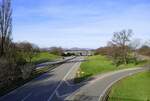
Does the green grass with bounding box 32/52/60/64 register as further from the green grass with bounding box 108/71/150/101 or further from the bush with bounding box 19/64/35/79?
the green grass with bounding box 108/71/150/101

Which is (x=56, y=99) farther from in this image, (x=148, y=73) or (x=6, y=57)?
(x=148, y=73)

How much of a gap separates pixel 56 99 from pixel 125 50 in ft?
195

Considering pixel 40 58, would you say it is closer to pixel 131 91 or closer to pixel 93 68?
pixel 93 68

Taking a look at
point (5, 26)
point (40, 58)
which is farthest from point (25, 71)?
point (40, 58)

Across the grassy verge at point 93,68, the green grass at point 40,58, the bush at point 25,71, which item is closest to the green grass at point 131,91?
the grassy verge at point 93,68

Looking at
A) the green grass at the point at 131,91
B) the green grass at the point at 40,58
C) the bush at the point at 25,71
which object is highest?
the green grass at the point at 40,58

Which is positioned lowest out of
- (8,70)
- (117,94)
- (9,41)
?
(117,94)

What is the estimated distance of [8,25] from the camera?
40.2m

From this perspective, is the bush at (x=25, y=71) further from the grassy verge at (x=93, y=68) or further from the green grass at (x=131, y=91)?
the green grass at (x=131, y=91)

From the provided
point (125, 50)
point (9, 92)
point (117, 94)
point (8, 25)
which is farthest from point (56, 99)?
point (125, 50)

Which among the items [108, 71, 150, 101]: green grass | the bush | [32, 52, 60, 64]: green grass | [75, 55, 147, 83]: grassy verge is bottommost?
[108, 71, 150, 101]: green grass

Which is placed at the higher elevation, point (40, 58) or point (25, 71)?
Result: point (40, 58)

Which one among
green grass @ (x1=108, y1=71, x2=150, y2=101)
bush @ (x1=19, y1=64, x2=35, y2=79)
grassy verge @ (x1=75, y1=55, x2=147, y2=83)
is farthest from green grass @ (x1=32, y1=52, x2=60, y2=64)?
green grass @ (x1=108, y1=71, x2=150, y2=101)

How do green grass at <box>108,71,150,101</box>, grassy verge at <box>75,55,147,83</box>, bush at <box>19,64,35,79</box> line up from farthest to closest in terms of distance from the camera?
grassy verge at <box>75,55,147,83</box> < bush at <box>19,64,35,79</box> < green grass at <box>108,71,150,101</box>
